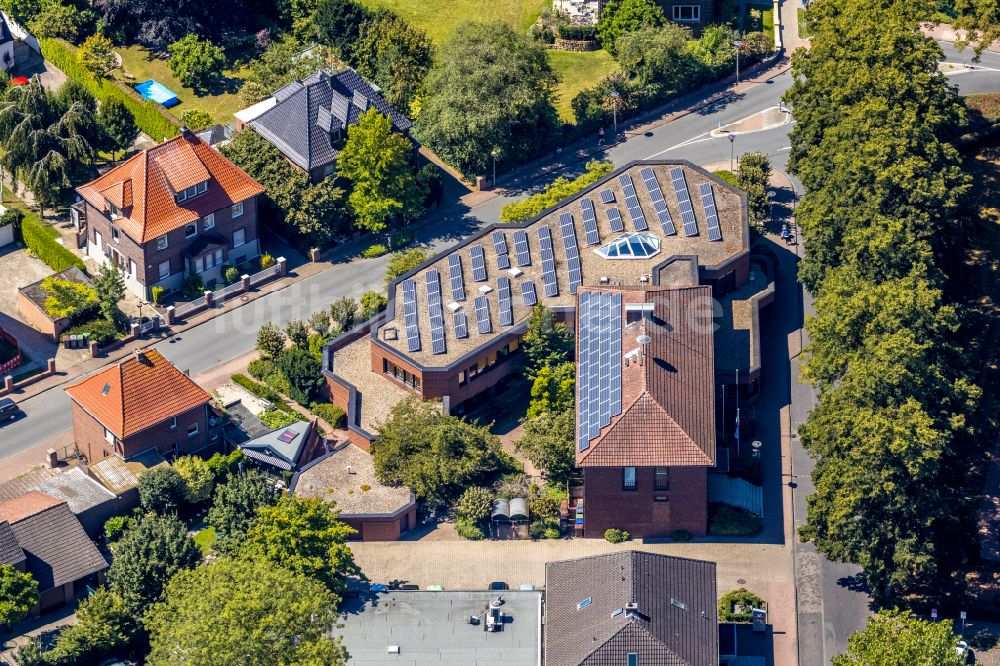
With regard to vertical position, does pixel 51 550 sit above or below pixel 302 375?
below

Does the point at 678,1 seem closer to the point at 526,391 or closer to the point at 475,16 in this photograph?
the point at 475,16

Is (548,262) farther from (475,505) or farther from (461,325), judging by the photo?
(475,505)

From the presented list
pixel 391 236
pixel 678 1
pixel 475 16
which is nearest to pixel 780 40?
pixel 678 1

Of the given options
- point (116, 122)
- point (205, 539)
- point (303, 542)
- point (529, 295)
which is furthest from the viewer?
point (116, 122)

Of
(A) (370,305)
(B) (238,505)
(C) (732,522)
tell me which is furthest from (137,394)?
(C) (732,522)

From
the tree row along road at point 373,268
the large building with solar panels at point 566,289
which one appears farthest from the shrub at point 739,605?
the tree row along road at point 373,268

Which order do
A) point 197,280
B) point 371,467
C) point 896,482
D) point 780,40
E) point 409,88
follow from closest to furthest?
point 896,482 < point 371,467 < point 197,280 < point 409,88 < point 780,40
